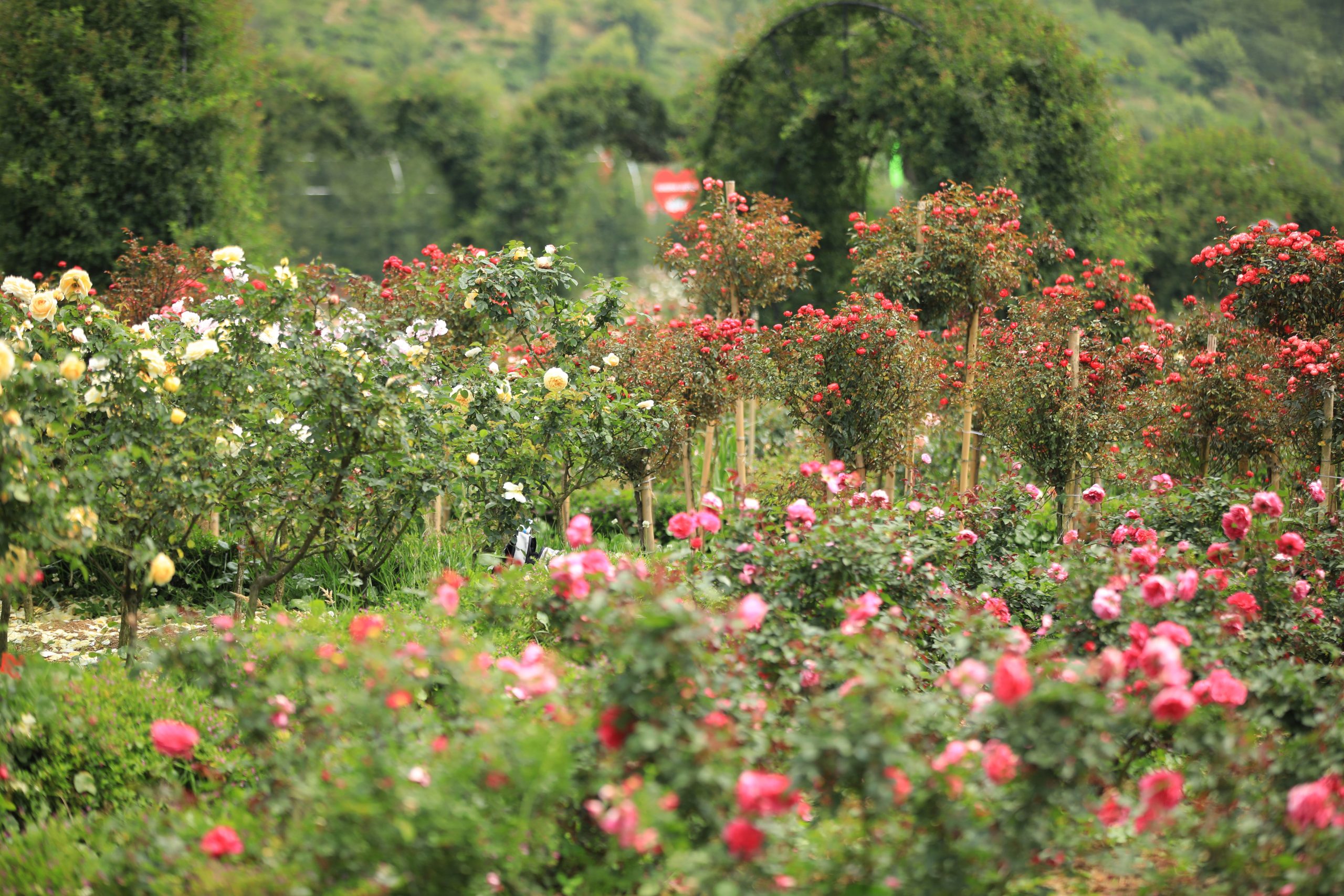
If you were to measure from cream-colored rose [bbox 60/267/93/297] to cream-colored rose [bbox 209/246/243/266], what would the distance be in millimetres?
385

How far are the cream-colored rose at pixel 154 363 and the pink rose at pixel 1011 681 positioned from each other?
2441 millimetres

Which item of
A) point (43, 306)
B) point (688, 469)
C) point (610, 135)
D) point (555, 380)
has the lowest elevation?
point (688, 469)

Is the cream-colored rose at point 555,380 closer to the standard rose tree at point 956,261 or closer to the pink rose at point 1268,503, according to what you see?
the standard rose tree at point 956,261

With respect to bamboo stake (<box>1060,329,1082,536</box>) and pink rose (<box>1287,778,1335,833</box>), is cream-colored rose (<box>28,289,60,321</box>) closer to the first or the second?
pink rose (<box>1287,778,1335,833</box>)

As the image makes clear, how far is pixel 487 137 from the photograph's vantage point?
1517 centimetres

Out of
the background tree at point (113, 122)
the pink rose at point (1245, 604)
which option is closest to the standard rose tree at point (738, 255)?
the pink rose at point (1245, 604)

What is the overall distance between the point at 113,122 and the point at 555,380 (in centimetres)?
638

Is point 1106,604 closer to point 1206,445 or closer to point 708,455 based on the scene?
point 708,455

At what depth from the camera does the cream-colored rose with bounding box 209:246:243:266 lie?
3213mm

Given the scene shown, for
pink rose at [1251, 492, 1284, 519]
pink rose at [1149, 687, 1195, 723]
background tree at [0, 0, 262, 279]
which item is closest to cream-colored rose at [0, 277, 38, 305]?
pink rose at [1149, 687, 1195, 723]

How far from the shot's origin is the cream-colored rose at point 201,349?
3004 millimetres

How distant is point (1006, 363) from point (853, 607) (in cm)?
271

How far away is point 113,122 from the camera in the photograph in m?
8.13

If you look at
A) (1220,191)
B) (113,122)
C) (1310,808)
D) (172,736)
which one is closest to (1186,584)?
(1310,808)
